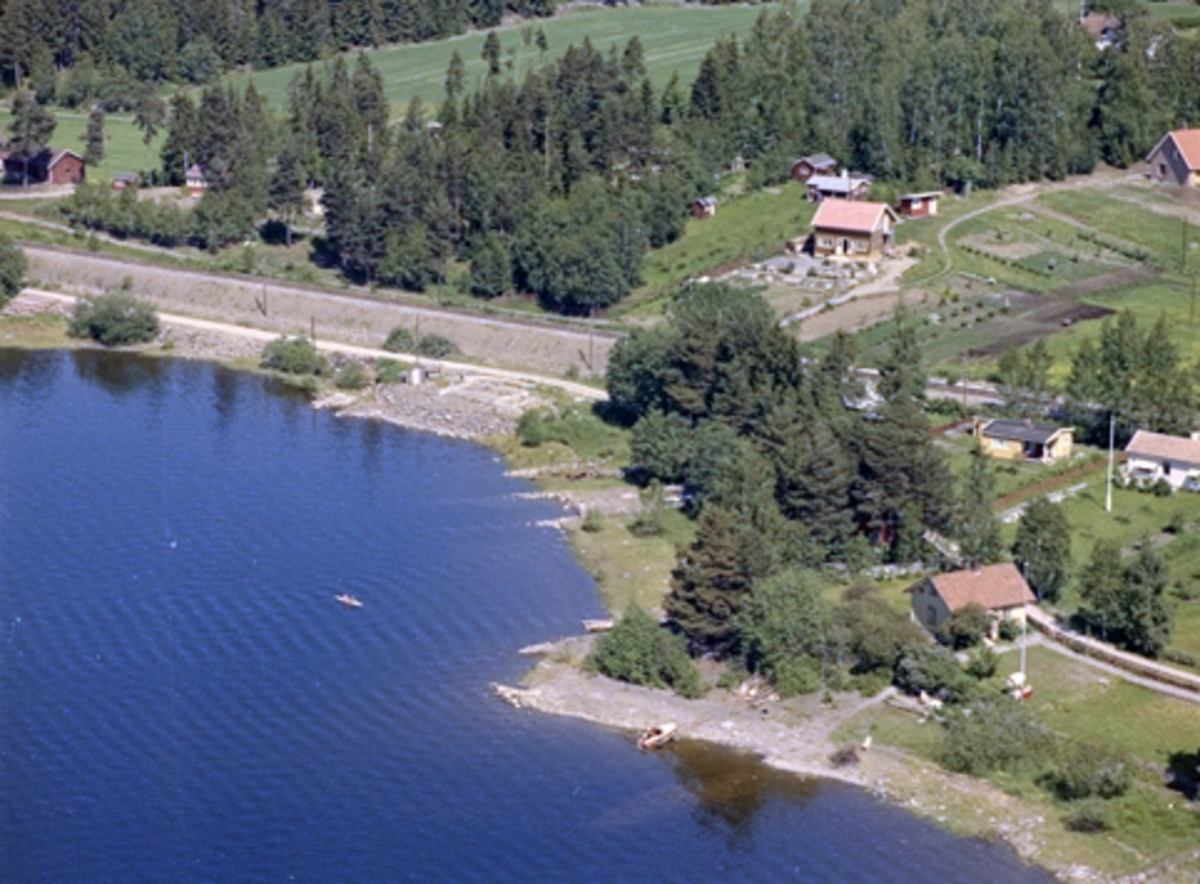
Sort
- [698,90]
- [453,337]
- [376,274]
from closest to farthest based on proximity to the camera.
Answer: [453,337] < [376,274] < [698,90]

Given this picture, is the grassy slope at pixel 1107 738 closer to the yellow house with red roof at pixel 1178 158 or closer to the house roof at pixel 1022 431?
the house roof at pixel 1022 431

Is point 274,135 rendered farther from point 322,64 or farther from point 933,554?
point 933,554

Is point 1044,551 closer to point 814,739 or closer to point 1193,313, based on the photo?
point 814,739

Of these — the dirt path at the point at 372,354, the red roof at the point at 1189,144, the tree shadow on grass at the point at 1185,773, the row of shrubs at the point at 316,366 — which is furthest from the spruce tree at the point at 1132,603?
the red roof at the point at 1189,144

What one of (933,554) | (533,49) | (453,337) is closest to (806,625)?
(933,554)

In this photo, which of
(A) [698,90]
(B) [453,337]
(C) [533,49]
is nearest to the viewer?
(B) [453,337]
